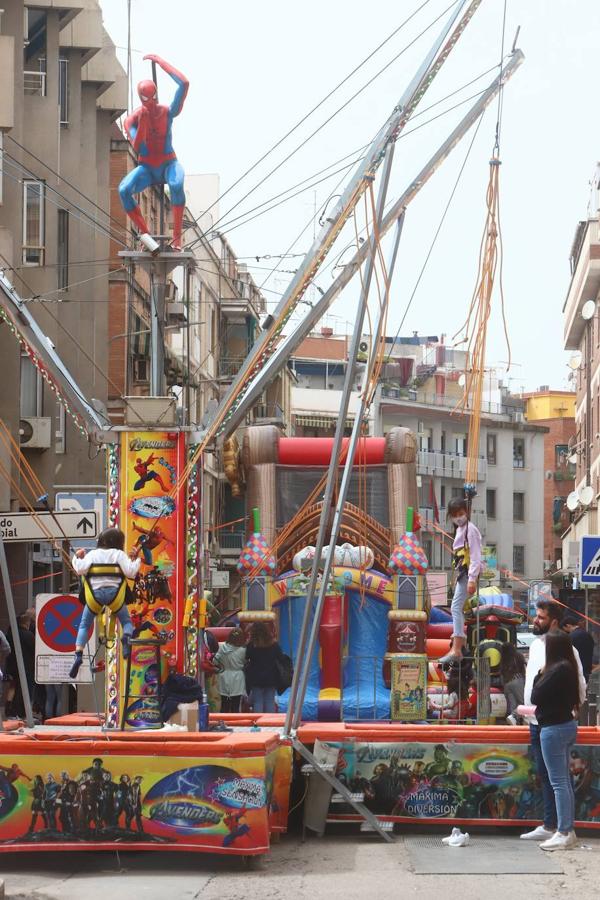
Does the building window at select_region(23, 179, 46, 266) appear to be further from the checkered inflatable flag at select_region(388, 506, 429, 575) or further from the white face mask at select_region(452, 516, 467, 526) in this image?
the white face mask at select_region(452, 516, 467, 526)

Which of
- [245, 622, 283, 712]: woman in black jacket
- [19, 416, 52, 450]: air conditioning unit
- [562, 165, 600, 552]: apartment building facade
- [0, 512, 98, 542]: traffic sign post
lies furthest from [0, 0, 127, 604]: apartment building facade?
[562, 165, 600, 552]: apartment building facade

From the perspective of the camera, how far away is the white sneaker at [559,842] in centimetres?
1273

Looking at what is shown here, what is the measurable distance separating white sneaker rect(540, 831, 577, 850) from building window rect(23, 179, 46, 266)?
2104 cm

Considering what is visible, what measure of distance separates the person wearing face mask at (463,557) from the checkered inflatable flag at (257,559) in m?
6.65

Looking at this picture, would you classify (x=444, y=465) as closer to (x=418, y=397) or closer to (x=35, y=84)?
(x=418, y=397)

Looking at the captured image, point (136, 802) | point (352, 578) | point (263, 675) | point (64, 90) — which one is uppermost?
point (64, 90)

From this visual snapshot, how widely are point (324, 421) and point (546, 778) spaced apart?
68510mm

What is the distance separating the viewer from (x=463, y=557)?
624 inches

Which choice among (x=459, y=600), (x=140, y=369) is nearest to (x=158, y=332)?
(x=459, y=600)

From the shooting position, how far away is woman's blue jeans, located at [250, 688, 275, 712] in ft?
63.9

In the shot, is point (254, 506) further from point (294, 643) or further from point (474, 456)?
point (474, 456)

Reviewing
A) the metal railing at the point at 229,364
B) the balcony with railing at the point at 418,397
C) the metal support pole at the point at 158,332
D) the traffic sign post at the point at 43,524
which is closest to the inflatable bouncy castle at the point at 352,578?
the traffic sign post at the point at 43,524

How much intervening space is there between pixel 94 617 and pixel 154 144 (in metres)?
4.89

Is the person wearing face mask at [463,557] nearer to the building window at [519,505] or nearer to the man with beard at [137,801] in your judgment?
the man with beard at [137,801]
